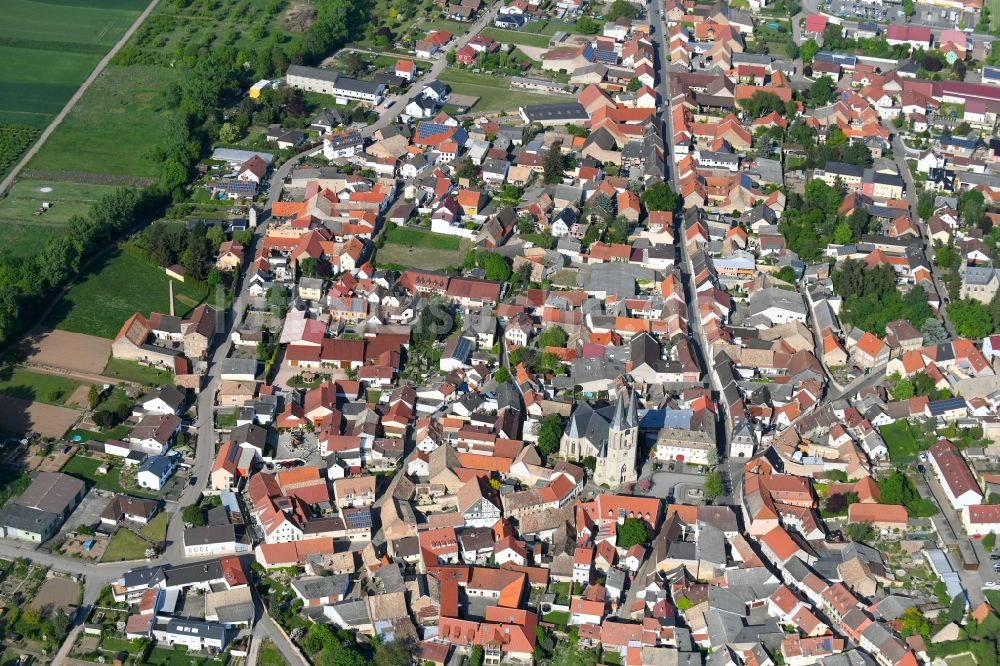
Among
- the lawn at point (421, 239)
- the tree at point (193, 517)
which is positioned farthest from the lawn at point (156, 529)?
the lawn at point (421, 239)

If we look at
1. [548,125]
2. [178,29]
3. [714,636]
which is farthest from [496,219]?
[178,29]

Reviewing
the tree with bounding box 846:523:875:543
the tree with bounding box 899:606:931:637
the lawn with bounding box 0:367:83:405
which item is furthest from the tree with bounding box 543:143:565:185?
the tree with bounding box 899:606:931:637

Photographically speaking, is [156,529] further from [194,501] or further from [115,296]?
[115,296]

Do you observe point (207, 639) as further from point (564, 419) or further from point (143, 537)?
point (564, 419)

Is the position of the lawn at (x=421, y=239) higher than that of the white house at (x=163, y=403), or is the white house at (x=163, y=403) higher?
the white house at (x=163, y=403)

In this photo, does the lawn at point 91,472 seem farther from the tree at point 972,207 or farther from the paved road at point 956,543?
the tree at point 972,207

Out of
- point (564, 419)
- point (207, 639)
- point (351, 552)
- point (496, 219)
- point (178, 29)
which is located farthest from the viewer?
point (178, 29)

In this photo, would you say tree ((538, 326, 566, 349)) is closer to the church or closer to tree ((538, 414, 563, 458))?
the church
